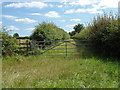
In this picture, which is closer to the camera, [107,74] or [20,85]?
[20,85]

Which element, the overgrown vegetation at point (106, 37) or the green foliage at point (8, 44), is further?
the green foliage at point (8, 44)

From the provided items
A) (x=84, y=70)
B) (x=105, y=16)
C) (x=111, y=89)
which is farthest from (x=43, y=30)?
(x=111, y=89)

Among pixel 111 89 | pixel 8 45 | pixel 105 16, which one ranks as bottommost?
pixel 111 89

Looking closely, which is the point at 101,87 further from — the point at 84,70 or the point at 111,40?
the point at 111,40

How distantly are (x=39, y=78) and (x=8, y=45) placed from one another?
18.8 ft

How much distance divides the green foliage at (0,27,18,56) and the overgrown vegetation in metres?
6.32

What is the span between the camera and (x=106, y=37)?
8.20 m

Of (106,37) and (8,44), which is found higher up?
(106,37)

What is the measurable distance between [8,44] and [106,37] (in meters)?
7.43

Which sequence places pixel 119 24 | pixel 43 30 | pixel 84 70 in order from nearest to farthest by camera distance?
pixel 84 70, pixel 119 24, pixel 43 30

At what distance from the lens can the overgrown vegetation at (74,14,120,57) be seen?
7680 millimetres

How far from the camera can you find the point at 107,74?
5453mm

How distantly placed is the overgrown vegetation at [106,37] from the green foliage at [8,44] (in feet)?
20.7

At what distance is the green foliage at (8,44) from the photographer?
9234mm
